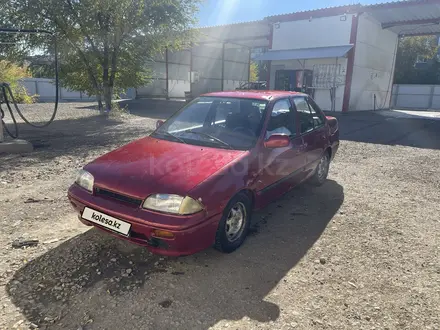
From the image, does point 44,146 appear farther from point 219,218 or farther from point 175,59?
point 175,59

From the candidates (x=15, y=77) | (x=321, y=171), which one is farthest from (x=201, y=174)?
(x=15, y=77)

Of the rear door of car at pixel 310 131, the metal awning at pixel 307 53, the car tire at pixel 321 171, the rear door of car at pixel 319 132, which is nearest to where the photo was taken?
the rear door of car at pixel 310 131

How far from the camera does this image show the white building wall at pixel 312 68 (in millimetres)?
17480

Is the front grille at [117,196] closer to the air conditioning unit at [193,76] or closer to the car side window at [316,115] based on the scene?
the car side window at [316,115]

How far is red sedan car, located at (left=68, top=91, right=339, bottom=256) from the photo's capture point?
269 cm

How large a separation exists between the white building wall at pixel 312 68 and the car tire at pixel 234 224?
1622cm

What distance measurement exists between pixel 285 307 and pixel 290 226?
1.49 meters

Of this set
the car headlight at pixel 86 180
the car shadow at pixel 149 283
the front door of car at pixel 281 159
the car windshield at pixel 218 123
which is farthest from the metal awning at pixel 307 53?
the car headlight at pixel 86 180

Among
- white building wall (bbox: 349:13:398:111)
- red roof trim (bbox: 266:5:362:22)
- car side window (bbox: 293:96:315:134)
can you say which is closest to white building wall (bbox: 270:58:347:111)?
white building wall (bbox: 349:13:398:111)

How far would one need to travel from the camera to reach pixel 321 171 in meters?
5.29

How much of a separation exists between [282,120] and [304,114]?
74 cm

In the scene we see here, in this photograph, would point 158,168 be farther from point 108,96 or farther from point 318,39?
point 318,39

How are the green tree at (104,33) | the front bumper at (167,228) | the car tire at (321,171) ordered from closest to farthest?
the front bumper at (167,228) < the car tire at (321,171) < the green tree at (104,33)

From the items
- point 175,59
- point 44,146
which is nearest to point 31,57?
point 44,146
